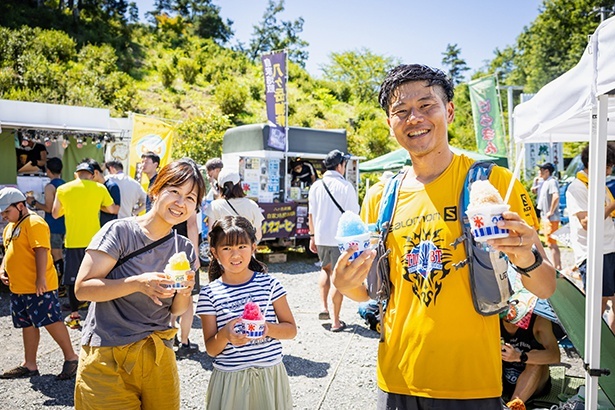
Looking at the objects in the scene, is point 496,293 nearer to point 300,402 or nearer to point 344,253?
point 344,253

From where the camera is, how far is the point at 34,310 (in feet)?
14.6

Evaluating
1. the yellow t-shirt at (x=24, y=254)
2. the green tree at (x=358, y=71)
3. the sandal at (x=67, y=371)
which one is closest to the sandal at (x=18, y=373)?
the sandal at (x=67, y=371)

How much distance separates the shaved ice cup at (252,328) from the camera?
2420mm

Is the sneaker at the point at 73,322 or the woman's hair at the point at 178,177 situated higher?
the woman's hair at the point at 178,177

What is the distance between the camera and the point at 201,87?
105 ft

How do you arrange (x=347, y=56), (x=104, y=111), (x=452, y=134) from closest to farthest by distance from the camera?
(x=104, y=111) < (x=452, y=134) < (x=347, y=56)

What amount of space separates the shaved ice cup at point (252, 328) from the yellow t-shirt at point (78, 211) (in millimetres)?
4523

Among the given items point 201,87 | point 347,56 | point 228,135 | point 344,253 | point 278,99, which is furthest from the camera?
point 347,56

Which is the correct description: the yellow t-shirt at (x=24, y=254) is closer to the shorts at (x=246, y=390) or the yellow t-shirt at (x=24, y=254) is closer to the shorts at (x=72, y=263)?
the shorts at (x=72, y=263)

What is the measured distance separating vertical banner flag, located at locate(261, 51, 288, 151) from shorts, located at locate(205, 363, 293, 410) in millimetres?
9660

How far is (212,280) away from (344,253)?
1577 mm

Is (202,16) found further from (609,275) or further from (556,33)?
(609,275)

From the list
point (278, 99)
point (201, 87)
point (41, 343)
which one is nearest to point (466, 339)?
point (41, 343)

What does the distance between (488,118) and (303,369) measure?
13.6 m
